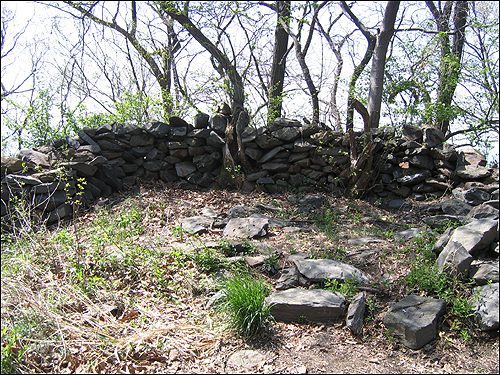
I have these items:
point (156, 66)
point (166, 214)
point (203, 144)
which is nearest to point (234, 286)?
point (166, 214)

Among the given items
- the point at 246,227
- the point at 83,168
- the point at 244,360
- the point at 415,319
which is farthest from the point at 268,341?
the point at 83,168

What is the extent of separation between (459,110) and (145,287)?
721 centimetres

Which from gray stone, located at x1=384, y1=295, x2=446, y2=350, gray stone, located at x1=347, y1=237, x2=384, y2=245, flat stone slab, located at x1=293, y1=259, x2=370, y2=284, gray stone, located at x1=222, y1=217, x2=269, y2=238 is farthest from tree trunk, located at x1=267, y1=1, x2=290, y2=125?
gray stone, located at x1=384, y1=295, x2=446, y2=350

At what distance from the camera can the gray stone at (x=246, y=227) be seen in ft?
16.3

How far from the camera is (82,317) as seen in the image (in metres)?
3.13

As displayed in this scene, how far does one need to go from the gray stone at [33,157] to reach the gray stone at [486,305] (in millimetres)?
6552

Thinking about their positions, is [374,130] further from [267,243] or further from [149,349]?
[149,349]

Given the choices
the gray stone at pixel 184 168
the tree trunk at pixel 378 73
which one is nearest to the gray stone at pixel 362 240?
the tree trunk at pixel 378 73

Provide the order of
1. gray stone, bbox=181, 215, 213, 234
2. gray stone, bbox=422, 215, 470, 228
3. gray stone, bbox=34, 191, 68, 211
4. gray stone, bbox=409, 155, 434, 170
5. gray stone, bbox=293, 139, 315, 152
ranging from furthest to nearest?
gray stone, bbox=293, 139, 315, 152
gray stone, bbox=409, 155, 434, 170
gray stone, bbox=34, 191, 68, 211
gray stone, bbox=181, 215, 213, 234
gray stone, bbox=422, 215, 470, 228

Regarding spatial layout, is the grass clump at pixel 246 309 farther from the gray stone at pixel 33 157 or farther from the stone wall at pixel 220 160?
the gray stone at pixel 33 157

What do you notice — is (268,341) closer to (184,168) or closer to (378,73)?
(184,168)

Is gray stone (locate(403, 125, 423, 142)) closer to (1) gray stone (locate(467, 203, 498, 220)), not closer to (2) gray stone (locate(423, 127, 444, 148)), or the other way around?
(2) gray stone (locate(423, 127, 444, 148))

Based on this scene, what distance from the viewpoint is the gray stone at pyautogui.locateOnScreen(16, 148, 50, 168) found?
6332 mm

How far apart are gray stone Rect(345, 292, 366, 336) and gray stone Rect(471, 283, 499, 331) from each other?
0.90 metres
